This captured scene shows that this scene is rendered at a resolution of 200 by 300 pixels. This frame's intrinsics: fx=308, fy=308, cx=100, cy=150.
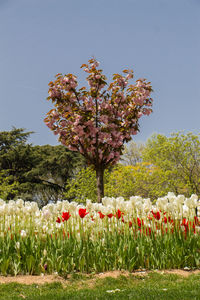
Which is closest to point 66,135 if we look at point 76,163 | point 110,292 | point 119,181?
point 110,292

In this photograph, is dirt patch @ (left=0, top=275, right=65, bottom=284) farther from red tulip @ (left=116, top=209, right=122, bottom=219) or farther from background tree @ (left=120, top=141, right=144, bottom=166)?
background tree @ (left=120, top=141, right=144, bottom=166)

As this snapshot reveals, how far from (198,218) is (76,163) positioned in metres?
21.1

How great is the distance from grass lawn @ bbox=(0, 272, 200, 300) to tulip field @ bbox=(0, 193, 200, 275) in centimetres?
36

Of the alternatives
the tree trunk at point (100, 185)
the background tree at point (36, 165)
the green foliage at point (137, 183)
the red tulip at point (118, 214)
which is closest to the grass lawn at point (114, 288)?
the red tulip at point (118, 214)

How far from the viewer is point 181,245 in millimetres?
5414

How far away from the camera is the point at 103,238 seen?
17.9ft

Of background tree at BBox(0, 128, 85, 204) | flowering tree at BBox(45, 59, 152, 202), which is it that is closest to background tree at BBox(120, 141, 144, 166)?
background tree at BBox(0, 128, 85, 204)

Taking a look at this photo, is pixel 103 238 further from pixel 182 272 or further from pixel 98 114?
pixel 98 114

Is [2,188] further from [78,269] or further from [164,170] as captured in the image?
[78,269]

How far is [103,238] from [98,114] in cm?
622

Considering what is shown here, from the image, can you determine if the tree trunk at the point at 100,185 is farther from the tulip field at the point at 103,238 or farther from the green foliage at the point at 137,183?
the green foliage at the point at 137,183

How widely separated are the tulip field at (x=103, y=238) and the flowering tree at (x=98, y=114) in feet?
15.6

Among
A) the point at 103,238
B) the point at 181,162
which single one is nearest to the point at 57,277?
the point at 103,238

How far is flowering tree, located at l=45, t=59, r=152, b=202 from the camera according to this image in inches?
417
